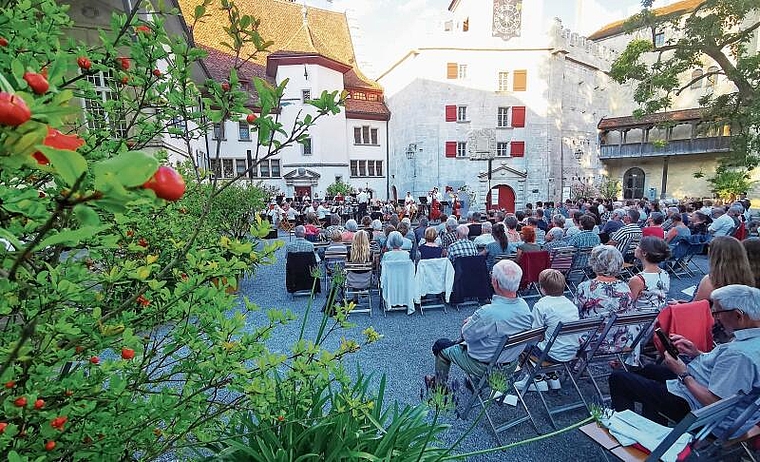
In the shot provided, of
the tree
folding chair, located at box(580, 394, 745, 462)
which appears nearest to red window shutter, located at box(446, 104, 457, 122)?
the tree

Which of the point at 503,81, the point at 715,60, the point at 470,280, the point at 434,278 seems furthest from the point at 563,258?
the point at 503,81

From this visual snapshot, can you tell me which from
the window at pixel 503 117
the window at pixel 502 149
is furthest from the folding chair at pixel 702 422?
the window at pixel 503 117

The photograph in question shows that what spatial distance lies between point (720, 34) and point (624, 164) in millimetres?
24412

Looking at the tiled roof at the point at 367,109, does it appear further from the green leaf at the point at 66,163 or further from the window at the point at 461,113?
the green leaf at the point at 66,163

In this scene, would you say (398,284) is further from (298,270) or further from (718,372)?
(718,372)

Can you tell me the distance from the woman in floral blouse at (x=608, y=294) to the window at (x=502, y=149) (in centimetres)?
2366

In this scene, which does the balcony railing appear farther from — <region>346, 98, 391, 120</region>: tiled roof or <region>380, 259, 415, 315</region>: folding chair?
<region>380, 259, 415, 315</region>: folding chair

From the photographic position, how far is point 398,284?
615 cm

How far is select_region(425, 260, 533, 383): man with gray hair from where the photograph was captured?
10.7 ft

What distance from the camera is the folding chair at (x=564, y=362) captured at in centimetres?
307

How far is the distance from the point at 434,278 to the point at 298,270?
264 centimetres

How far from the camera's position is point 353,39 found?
33062mm

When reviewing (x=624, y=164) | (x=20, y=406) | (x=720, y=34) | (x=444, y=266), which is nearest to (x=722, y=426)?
(x=20, y=406)

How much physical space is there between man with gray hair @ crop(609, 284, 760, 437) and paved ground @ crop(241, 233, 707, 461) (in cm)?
69
